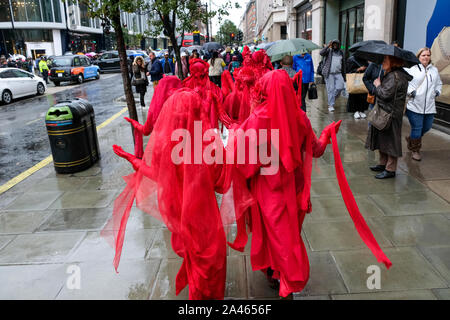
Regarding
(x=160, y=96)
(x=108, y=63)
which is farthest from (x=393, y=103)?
(x=108, y=63)

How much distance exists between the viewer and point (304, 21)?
24141mm

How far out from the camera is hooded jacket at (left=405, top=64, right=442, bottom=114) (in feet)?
20.2

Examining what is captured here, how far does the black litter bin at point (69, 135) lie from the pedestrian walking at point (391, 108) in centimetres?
492

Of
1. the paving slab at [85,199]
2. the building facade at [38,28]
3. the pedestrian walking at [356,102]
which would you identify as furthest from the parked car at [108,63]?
the paving slab at [85,199]

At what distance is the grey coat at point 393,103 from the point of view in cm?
530

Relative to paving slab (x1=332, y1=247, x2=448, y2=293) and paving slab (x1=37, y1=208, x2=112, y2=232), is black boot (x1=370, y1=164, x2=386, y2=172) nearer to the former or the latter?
paving slab (x1=332, y1=247, x2=448, y2=293)

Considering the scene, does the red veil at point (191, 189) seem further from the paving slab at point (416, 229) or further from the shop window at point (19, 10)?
the shop window at point (19, 10)

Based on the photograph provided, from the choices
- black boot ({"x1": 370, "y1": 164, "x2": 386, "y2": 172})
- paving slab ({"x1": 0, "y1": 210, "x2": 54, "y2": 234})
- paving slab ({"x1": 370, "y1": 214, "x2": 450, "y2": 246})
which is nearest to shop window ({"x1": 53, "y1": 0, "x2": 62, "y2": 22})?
paving slab ({"x1": 0, "y1": 210, "x2": 54, "y2": 234})

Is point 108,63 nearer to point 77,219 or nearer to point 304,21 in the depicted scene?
point 304,21

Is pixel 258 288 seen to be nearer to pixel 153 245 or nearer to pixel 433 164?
pixel 153 245

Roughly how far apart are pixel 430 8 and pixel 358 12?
6.39m

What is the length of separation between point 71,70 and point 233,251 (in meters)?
23.9
